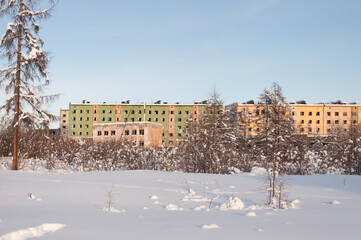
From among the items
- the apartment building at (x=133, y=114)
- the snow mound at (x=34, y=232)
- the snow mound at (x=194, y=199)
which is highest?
the apartment building at (x=133, y=114)

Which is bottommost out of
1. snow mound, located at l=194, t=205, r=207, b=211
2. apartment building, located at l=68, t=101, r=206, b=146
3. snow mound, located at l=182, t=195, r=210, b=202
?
snow mound, located at l=182, t=195, r=210, b=202

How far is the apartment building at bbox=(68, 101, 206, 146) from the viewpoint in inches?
3465

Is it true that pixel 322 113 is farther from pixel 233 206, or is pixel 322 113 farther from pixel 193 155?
pixel 233 206

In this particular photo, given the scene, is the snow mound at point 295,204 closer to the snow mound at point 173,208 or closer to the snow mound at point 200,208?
the snow mound at point 200,208

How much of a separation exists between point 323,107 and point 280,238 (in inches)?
3516

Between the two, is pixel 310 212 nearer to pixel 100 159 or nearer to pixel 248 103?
pixel 100 159

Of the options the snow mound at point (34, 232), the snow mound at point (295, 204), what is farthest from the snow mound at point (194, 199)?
the snow mound at point (34, 232)

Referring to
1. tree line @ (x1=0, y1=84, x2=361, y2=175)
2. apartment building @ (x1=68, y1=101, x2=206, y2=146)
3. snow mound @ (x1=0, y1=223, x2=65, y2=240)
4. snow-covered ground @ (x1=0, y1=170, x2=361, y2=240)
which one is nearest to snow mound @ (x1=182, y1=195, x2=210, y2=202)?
snow-covered ground @ (x1=0, y1=170, x2=361, y2=240)

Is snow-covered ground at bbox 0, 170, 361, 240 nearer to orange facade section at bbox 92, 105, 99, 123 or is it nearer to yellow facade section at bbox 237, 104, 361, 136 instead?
yellow facade section at bbox 237, 104, 361, 136

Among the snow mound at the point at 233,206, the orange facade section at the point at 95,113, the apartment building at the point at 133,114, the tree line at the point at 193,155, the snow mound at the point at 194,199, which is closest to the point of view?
the snow mound at the point at 233,206

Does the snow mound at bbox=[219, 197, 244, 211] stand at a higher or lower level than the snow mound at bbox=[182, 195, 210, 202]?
higher

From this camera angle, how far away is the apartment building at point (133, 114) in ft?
289

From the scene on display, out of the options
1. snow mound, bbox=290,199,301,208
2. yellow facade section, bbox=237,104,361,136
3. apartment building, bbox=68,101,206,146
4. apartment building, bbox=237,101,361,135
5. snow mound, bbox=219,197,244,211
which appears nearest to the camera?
snow mound, bbox=219,197,244,211

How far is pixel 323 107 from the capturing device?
284 ft
